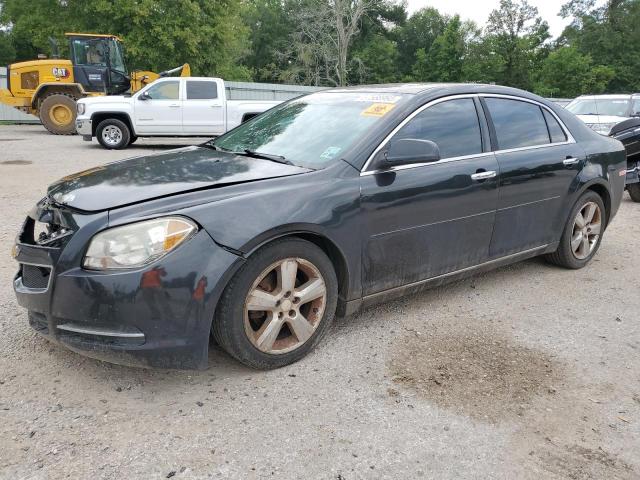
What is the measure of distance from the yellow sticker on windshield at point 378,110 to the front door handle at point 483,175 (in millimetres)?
781

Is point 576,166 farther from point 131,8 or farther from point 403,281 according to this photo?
point 131,8

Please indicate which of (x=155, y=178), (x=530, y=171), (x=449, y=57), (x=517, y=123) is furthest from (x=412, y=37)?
(x=155, y=178)

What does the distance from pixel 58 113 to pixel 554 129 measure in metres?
17.2

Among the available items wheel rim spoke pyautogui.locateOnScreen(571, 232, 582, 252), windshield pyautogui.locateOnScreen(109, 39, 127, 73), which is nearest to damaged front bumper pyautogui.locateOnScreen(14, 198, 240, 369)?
wheel rim spoke pyautogui.locateOnScreen(571, 232, 582, 252)

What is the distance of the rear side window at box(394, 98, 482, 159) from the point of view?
3.69 metres

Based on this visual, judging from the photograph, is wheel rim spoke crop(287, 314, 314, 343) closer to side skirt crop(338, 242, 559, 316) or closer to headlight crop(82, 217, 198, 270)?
side skirt crop(338, 242, 559, 316)

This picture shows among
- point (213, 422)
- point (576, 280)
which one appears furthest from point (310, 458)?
point (576, 280)

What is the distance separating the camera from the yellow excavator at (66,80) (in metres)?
17.7

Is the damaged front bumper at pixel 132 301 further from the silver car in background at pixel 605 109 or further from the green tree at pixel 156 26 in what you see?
the green tree at pixel 156 26

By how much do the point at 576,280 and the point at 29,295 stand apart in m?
4.27

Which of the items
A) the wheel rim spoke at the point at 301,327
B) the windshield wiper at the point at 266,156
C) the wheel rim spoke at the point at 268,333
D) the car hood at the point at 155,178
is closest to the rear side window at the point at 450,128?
the windshield wiper at the point at 266,156

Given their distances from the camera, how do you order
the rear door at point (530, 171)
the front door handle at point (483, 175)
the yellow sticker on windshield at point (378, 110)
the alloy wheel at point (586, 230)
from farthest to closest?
the alloy wheel at point (586, 230) → the rear door at point (530, 171) → the front door handle at point (483, 175) → the yellow sticker on windshield at point (378, 110)

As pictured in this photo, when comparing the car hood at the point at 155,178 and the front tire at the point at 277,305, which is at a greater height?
the car hood at the point at 155,178

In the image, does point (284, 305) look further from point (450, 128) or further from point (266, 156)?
point (450, 128)
